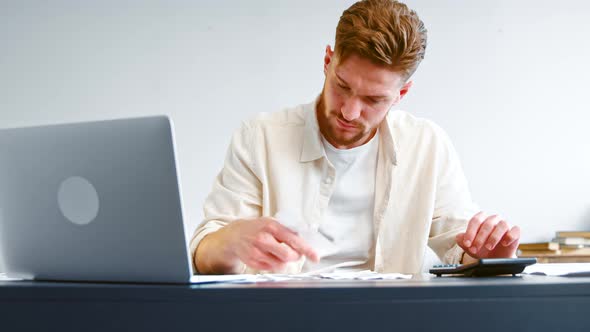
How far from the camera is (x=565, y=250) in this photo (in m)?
3.12

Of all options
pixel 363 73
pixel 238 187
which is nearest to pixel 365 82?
pixel 363 73

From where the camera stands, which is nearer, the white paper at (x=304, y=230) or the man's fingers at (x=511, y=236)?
the white paper at (x=304, y=230)

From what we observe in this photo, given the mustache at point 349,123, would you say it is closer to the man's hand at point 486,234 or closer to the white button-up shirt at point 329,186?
the white button-up shirt at point 329,186

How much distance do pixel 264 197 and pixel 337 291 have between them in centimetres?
104

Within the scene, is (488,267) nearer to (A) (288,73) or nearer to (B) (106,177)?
(B) (106,177)

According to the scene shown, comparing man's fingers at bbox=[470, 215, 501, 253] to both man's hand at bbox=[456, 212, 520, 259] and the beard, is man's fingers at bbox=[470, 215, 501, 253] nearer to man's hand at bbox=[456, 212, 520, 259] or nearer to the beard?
man's hand at bbox=[456, 212, 520, 259]

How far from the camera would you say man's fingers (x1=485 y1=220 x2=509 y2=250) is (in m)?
1.26

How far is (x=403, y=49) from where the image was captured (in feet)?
5.13

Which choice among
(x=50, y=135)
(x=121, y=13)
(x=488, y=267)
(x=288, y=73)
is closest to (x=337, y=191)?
(x=488, y=267)

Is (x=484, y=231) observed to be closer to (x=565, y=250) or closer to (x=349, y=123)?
(x=349, y=123)

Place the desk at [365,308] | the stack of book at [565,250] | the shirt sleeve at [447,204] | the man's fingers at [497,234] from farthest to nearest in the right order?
1. the stack of book at [565,250]
2. the shirt sleeve at [447,204]
3. the man's fingers at [497,234]
4. the desk at [365,308]

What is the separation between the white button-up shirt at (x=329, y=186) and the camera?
1713 millimetres

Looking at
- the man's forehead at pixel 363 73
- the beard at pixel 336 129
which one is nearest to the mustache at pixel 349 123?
the beard at pixel 336 129

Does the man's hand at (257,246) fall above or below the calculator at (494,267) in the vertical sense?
above
